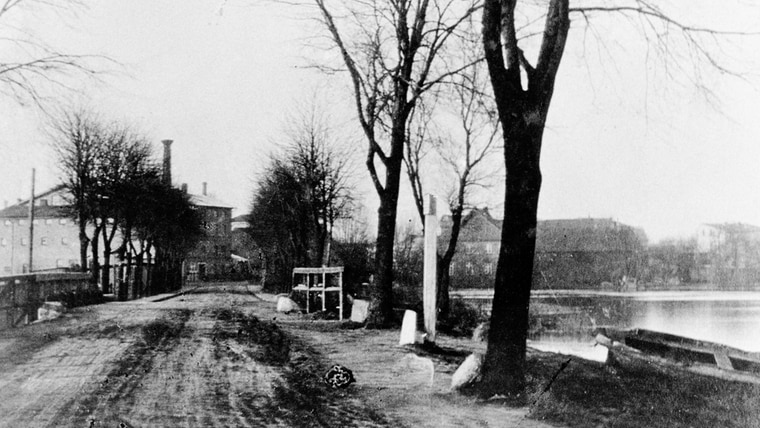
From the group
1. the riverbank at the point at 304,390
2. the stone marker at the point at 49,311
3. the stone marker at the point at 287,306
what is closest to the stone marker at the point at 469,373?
the riverbank at the point at 304,390

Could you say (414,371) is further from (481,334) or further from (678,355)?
(678,355)

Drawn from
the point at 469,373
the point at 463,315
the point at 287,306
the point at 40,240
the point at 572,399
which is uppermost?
the point at 40,240

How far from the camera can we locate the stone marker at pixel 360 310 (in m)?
14.7

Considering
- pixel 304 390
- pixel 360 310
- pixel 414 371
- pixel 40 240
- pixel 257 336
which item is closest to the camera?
pixel 304 390

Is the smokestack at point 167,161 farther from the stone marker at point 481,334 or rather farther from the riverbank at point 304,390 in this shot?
the stone marker at point 481,334

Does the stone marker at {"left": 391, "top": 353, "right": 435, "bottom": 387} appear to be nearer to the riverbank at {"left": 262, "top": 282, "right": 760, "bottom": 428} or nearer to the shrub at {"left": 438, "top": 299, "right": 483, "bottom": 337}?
the riverbank at {"left": 262, "top": 282, "right": 760, "bottom": 428}

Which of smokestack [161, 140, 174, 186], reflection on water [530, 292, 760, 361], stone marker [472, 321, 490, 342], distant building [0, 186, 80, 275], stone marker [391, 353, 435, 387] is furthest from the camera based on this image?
distant building [0, 186, 80, 275]

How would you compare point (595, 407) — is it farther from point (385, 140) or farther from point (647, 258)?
point (647, 258)

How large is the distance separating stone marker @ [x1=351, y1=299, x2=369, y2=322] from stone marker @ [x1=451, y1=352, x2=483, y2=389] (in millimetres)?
7588

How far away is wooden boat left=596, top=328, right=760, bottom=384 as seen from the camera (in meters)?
9.02

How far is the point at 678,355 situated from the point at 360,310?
22.1ft

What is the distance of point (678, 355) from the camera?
12367 mm

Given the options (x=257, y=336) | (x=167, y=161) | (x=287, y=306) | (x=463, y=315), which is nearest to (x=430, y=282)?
(x=257, y=336)

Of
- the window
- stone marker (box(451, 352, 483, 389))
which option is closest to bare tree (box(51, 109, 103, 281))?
stone marker (box(451, 352, 483, 389))
